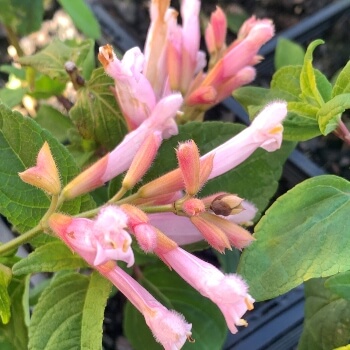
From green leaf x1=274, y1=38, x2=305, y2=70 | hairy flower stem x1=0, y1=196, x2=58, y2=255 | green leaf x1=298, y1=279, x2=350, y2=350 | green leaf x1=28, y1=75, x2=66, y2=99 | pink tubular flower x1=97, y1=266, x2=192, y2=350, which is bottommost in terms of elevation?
green leaf x1=298, y1=279, x2=350, y2=350

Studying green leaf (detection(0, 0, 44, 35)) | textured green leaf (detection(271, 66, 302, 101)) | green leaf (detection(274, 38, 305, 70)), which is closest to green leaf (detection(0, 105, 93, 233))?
textured green leaf (detection(271, 66, 302, 101))

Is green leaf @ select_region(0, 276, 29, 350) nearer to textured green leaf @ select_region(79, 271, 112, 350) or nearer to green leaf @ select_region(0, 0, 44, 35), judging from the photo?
textured green leaf @ select_region(79, 271, 112, 350)

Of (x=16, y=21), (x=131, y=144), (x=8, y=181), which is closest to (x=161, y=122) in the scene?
(x=131, y=144)

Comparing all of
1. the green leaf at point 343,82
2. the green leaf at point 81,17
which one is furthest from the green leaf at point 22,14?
the green leaf at point 343,82

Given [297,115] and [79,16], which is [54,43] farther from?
[297,115]

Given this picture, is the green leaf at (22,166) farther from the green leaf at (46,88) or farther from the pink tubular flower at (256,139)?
the green leaf at (46,88)

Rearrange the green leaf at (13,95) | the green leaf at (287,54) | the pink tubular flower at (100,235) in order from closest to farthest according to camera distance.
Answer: the pink tubular flower at (100,235)
the green leaf at (13,95)
the green leaf at (287,54)

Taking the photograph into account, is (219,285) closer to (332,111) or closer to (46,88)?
(332,111)
